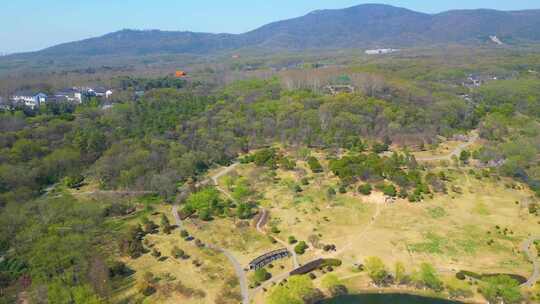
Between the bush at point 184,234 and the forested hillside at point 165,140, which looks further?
the bush at point 184,234

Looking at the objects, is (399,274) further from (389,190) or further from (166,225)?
(166,225)

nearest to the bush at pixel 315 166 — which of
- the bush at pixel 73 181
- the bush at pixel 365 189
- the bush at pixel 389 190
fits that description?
the bush at pixel 365 189

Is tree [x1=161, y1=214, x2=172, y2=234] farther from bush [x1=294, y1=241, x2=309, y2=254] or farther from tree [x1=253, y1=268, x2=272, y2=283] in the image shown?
bush [x1=294, y1=241, x2=309, y2=254]

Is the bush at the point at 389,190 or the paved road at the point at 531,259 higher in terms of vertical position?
the bush at the point at 389,190

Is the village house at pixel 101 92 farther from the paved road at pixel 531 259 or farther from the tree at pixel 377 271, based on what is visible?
the paved road at pixel 531 259

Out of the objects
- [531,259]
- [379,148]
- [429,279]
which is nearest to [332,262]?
[429,279]

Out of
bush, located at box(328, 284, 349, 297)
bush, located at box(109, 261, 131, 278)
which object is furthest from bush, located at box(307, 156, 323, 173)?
bush, located at box(109, 261, 131, 278)
